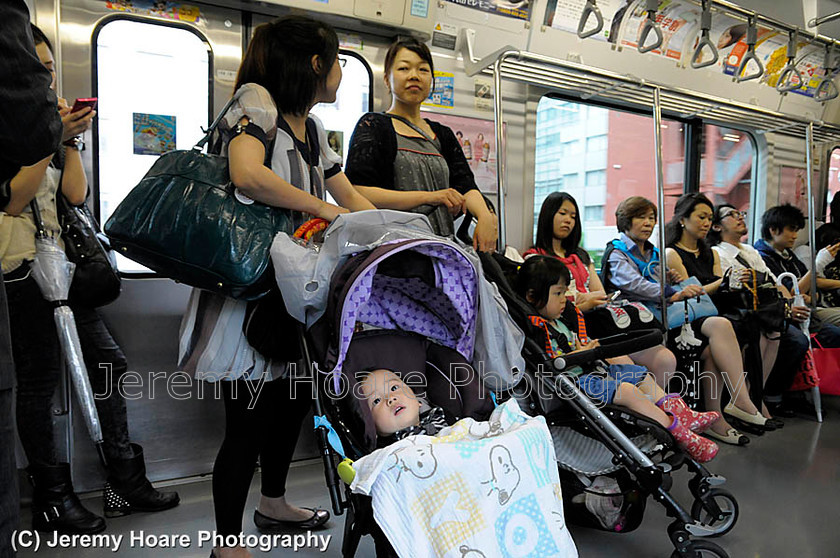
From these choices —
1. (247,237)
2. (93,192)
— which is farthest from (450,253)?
(93,192)

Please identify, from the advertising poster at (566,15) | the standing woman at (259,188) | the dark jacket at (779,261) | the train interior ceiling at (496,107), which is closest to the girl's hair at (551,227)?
the train interior ceiling at (496,107)

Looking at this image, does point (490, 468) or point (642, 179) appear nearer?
point (490, 468)

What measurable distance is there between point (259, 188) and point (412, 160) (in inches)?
39.9

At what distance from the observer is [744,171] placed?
5.35 metres

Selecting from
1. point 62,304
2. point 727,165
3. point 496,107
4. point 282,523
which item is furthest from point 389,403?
point 727,165

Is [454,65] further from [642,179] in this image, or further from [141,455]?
[141,455]

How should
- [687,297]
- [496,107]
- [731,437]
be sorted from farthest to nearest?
[687,297] → [731,437] → [496,107]

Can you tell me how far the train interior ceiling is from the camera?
2502mm

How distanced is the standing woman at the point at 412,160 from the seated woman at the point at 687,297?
1.64 meters

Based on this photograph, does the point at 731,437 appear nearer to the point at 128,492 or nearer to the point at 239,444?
the point at 239,444

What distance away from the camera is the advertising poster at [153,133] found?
2.54 metres

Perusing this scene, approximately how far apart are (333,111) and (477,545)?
239 cm

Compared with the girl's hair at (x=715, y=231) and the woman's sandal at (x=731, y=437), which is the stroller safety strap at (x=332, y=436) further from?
the girl's hair at (x=715, y=231)

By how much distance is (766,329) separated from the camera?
3631mm
